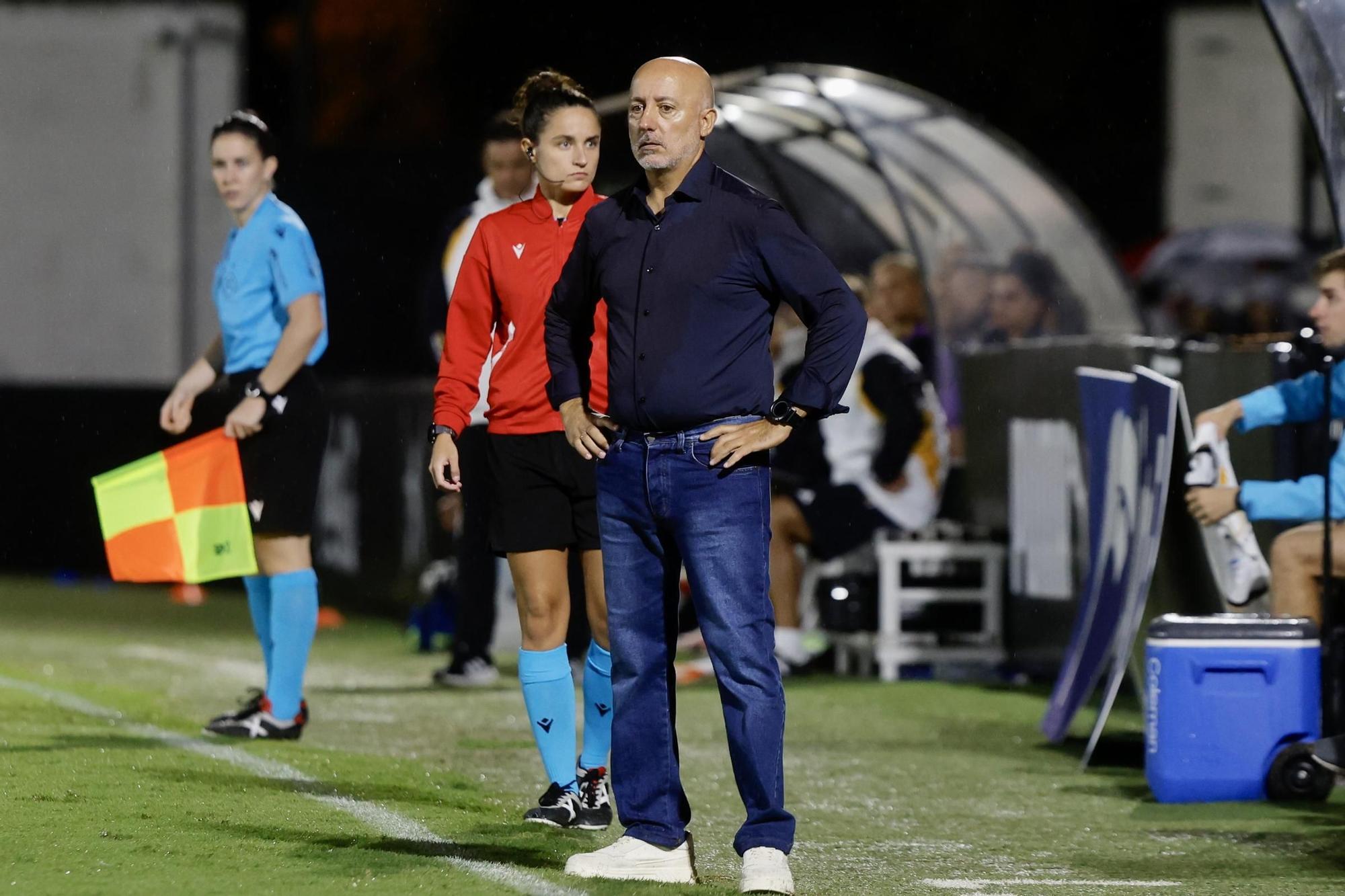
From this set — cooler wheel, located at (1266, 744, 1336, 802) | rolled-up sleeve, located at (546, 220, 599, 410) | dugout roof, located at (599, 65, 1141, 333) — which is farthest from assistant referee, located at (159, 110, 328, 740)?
dugout roof, located at (599, 65, 1141, 333)

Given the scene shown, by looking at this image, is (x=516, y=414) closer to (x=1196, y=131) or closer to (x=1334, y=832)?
(x=1334, y=832)

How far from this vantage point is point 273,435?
8.29 m

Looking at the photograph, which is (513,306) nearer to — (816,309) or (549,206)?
(549,206)

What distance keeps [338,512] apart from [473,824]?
879 centimetres

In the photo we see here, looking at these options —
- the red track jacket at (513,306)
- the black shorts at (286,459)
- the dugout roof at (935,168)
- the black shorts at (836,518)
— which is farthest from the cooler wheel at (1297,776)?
the dugout roof at (935,168)

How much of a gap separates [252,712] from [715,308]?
3579 millimetres

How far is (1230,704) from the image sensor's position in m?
7.54

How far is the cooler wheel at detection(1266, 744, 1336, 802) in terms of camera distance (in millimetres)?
7480

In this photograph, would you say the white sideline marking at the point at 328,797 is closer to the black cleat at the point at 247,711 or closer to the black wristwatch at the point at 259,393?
the black cleat at the point at 247,711

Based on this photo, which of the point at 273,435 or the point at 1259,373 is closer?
the point at 273,435

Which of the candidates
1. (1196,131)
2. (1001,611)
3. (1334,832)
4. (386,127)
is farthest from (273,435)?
(386,127)

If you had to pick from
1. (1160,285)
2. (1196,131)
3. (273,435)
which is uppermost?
(1196,131)

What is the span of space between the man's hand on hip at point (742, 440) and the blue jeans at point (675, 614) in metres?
0.04

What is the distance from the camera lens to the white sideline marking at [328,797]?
5781 mm
